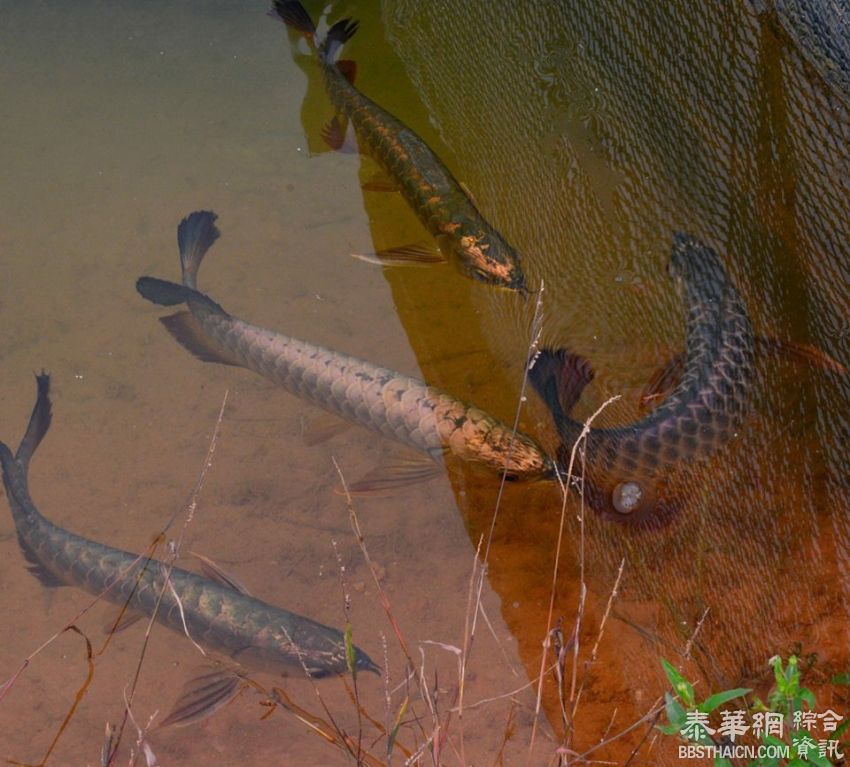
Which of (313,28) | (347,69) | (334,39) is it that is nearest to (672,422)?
(347,69)

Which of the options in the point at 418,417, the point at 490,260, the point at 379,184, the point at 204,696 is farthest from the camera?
the point at 379,184

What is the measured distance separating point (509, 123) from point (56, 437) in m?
2.59

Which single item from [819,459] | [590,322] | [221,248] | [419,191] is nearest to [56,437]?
[221,248]

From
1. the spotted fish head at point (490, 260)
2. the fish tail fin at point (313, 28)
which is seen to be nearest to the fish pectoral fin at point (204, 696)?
the spotted fish head at point (490, 260)

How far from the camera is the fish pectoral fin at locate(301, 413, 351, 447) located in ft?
11.8

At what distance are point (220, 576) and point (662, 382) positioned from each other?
176cm

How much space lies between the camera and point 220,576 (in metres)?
3.19

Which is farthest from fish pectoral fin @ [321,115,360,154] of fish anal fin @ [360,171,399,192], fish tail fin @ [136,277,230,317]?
fish tail fin @ [136,277,230,317]

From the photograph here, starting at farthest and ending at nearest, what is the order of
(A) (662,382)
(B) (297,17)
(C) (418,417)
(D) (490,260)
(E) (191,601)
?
(B) (297,17), (D) (490,260), (C) (418,417), (A) (662,382), (E) (191,601)

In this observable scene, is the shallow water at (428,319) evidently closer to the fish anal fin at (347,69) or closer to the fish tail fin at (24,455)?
the fish tail fin at (24,455)

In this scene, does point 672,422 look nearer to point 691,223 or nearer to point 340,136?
point 691,223

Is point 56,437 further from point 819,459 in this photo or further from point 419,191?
point 819,459

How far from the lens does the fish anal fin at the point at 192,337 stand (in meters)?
3.77

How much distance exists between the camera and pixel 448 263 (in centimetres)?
398
